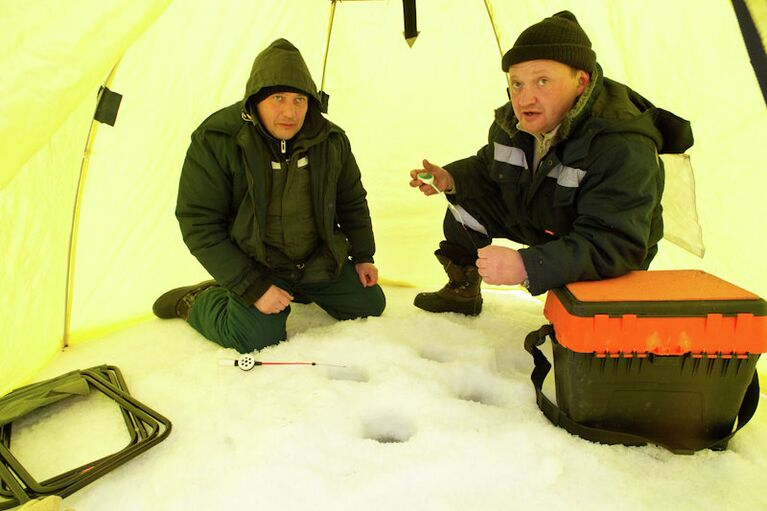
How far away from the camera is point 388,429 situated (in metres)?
1.05

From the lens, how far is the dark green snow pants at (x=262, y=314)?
1346mm

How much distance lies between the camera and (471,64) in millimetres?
1780

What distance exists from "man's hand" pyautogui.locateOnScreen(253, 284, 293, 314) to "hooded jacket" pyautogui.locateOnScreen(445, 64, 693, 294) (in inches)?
25.9

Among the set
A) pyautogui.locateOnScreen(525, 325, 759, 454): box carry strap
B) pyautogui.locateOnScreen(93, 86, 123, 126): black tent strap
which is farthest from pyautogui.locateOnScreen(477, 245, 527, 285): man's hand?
pyautogui.locateOnScreen(93, 86, 123, 126): black tent strap

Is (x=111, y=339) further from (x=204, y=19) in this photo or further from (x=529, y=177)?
(x=529, y=177)

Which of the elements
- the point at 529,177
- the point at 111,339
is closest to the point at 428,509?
the point at 529,177

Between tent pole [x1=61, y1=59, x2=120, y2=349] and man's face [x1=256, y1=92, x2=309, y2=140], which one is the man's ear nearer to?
man's face [x1=256, y1=92, x2=309, y2=140]

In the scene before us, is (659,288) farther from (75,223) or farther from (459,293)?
(75,223)

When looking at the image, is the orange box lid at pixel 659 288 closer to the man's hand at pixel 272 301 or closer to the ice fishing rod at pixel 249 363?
the ice fishing rod at pixel 249 363

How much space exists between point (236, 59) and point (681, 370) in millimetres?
1458

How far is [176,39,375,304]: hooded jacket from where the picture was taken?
1308 mm

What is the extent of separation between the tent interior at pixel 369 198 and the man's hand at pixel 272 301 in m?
0.10

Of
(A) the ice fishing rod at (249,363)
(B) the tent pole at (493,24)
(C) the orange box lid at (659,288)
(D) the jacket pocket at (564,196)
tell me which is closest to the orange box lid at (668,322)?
(C) the orange box lid at (659,288)

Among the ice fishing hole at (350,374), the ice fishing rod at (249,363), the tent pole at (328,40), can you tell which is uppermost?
the tent pole at (328,40)
